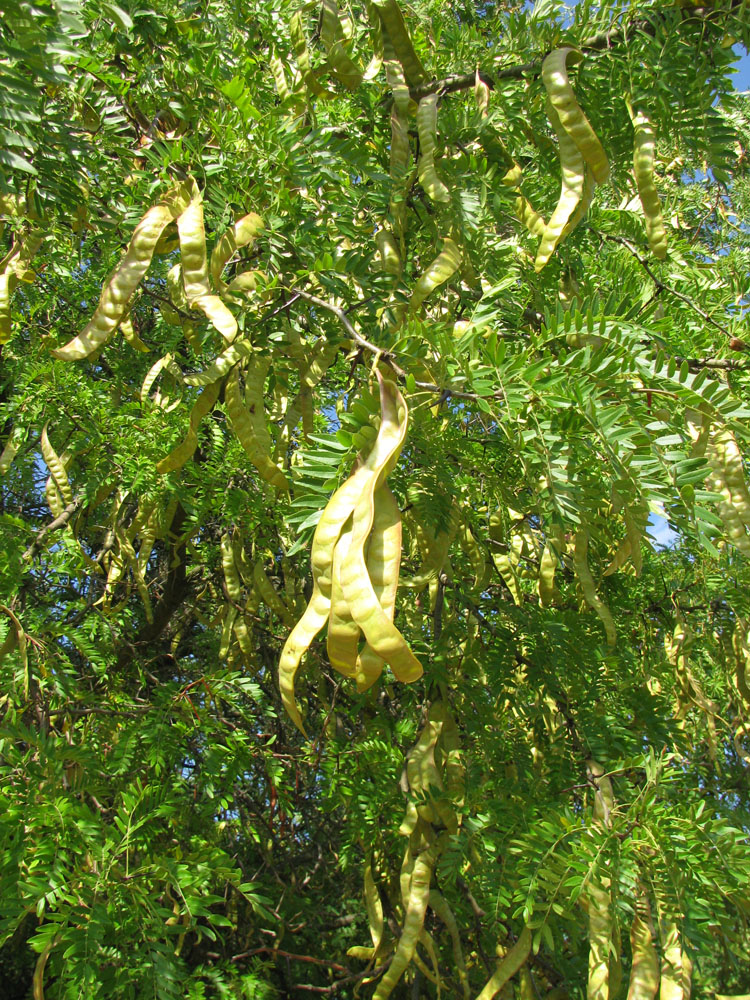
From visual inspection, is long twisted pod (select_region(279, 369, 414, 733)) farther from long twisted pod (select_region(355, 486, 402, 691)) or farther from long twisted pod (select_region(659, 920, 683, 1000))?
long twisted pod (select_region(659, 920, 683, 1000))

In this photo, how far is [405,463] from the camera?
6.29 ft

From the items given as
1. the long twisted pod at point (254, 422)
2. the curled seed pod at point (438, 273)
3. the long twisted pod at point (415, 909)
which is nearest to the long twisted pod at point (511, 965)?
the long twisted pod at point (415, 909)

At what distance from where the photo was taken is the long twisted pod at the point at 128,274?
4.57ft

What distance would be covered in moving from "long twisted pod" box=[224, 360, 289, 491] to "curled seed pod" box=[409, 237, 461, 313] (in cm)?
35

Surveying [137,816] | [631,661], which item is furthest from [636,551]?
[137,816]

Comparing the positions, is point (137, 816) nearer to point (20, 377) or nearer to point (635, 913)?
point (635, 913)

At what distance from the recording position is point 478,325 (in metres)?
1.29

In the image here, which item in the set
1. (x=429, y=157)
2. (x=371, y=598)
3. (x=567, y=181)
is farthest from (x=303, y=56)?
(x=371, y=598)

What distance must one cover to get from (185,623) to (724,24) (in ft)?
9.66

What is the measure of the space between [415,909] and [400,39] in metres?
1.95

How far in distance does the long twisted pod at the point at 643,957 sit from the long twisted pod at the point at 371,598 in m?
0.86

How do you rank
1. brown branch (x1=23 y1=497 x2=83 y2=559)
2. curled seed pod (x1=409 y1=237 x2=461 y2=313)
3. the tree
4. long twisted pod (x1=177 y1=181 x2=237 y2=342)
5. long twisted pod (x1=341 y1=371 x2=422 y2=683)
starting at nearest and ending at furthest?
long twisted pod (x1=341 y1=371 x2=422 y2=683)
the tree
long twisted pod (x1=177 y1=181 x2=237 y2=342)
curled seed pod (x1=409 y1=237 x2=461 y2=313)
brown branch (x1=23 y1=497 x2=83 y2=559)

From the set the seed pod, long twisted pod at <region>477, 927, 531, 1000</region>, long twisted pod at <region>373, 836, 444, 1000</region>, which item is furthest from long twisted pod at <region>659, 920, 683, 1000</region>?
long twisted pod at <region>373, 836, 444, 1000</region>

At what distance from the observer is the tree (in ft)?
4.04
